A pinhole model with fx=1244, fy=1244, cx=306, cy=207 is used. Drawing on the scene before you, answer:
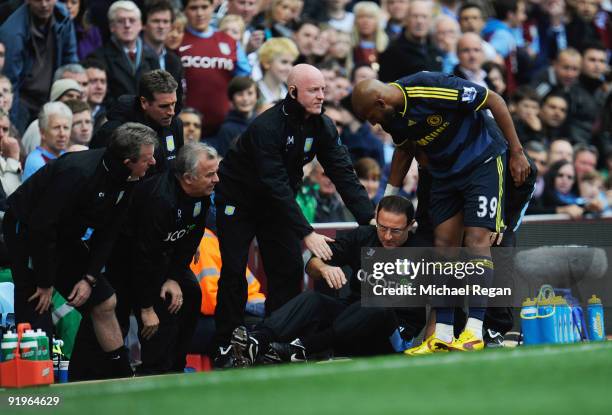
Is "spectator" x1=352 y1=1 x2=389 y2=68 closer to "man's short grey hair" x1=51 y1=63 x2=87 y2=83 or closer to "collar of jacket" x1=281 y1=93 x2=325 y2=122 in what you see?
"man's short grey hair" x1=51 y1=63 x2=87 y2=83

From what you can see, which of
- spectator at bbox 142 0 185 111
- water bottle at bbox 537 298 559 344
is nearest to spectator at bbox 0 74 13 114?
spectator at bbox 142 0 185 111

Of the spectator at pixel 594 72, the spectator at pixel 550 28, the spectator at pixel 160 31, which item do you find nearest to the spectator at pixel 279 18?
the spectator at pixel 160 31

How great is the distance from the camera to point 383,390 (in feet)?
19.8

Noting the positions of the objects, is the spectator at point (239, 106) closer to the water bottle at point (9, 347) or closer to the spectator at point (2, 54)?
the spectator at point (2, 54)

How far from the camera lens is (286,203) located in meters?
9.16

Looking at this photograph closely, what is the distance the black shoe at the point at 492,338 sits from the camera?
9359mm

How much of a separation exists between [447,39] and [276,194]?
262 inches

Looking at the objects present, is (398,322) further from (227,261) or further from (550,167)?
(550,167)

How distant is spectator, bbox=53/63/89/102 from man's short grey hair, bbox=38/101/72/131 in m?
0.99

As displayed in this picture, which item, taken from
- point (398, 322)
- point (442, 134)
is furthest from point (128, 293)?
point (442, 134)

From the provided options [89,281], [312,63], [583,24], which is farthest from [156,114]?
[583,24]

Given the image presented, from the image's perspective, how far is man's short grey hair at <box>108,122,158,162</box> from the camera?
820 centimetres

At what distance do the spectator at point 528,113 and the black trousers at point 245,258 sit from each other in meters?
5.85

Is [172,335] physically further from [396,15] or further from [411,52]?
[396,15]
